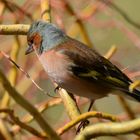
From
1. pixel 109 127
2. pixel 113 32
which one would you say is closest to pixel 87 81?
pixel 109 127

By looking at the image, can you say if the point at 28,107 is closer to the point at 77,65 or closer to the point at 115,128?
the point at 115,128

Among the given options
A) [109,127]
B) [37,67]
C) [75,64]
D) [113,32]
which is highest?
[113,32]

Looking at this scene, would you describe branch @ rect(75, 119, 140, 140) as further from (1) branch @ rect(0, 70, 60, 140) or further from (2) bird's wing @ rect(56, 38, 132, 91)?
(2) bird's wing @ rect(56, 38, 132, 91)

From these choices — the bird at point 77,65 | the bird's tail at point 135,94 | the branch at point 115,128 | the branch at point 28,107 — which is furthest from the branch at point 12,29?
the branch at point 115,128

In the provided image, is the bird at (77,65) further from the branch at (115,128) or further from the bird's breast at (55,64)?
the branch at (115,128)

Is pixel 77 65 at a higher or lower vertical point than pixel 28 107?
higher

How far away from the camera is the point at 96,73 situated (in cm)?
264

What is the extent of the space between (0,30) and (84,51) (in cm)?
76

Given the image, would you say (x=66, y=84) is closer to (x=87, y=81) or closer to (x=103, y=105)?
(x=87, y=81)

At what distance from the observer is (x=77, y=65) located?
2639 millimetres

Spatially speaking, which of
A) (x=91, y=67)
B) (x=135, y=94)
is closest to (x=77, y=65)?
(x=91, y=67)

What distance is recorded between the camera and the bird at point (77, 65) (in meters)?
2.56

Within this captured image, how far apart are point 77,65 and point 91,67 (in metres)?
0.07

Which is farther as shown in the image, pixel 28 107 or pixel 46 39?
pixel 46 39
